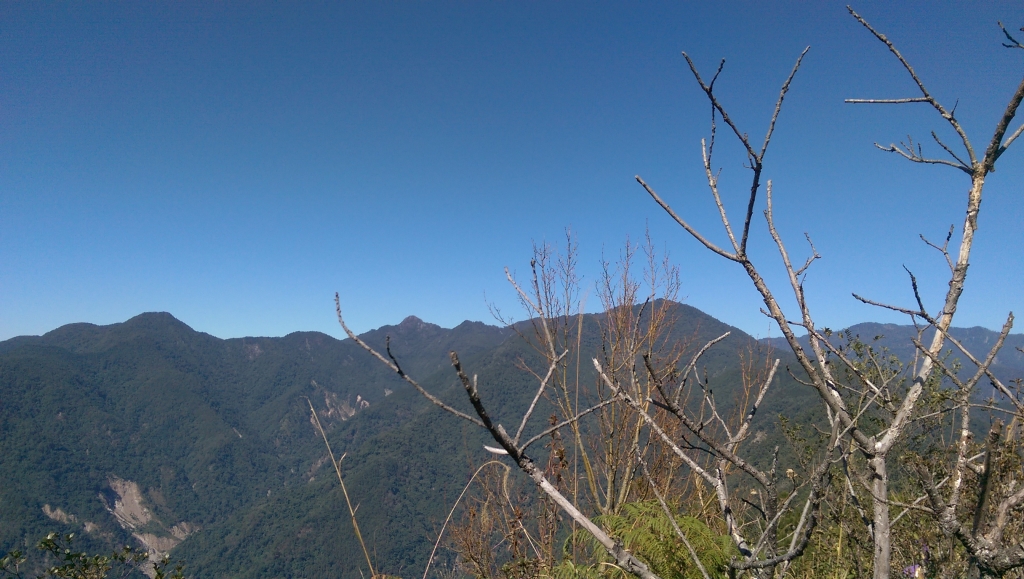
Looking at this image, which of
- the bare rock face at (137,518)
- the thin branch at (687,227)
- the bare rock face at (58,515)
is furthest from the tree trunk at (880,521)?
the bare rock face at (58,515)

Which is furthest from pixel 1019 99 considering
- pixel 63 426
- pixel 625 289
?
pixel 63 426

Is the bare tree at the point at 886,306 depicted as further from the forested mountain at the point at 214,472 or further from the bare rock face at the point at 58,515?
the bare rock face at the point at 58,515

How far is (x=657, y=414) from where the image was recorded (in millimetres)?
5566

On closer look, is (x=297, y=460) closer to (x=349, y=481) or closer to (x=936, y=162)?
(x=349, y=481)

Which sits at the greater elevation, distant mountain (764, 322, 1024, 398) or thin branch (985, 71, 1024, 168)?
thin branch (985, 71, 1024, 168)

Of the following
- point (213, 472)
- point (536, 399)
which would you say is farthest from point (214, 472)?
point (536, 399)

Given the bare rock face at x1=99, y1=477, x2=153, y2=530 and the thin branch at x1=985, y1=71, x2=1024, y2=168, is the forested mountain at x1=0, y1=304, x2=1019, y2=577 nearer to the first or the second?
the bare rock face at x1=99, y1=477, x2=153, y2=530

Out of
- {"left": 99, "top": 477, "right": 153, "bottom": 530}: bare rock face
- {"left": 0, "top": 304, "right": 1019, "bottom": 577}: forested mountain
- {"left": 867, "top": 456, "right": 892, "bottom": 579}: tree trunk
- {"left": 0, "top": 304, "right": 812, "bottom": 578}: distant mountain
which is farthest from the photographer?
{"left": 99, "top": 477, "right": 153, "bottom": 530}: bare rock face

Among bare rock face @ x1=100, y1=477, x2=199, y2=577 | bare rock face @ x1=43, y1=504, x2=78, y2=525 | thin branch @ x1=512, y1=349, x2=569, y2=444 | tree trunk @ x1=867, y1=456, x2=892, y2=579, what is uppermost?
thin branch @ x1=512, y1=349, x2=569, y2=444

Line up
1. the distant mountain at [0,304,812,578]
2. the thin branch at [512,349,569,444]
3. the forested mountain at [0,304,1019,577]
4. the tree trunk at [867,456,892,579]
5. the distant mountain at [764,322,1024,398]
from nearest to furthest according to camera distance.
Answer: the thin branch at [512,349,569,444], the tree trunk at [867,456,892,579], the distant mountain at [764,322,1024,398], the forested mountain at [0,304,1019,577], the distant mountain at [0,304,812,578]

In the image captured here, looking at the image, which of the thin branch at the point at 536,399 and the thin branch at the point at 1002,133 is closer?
the thin branch at the point at 536,399

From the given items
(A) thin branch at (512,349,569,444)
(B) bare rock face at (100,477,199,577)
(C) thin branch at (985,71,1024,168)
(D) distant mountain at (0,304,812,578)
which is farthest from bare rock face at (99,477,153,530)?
(C) thin branch at (985,71,1024,168)

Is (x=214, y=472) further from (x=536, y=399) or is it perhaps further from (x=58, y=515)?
(x=536, y=399)

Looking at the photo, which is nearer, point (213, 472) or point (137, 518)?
point (137, 518)
